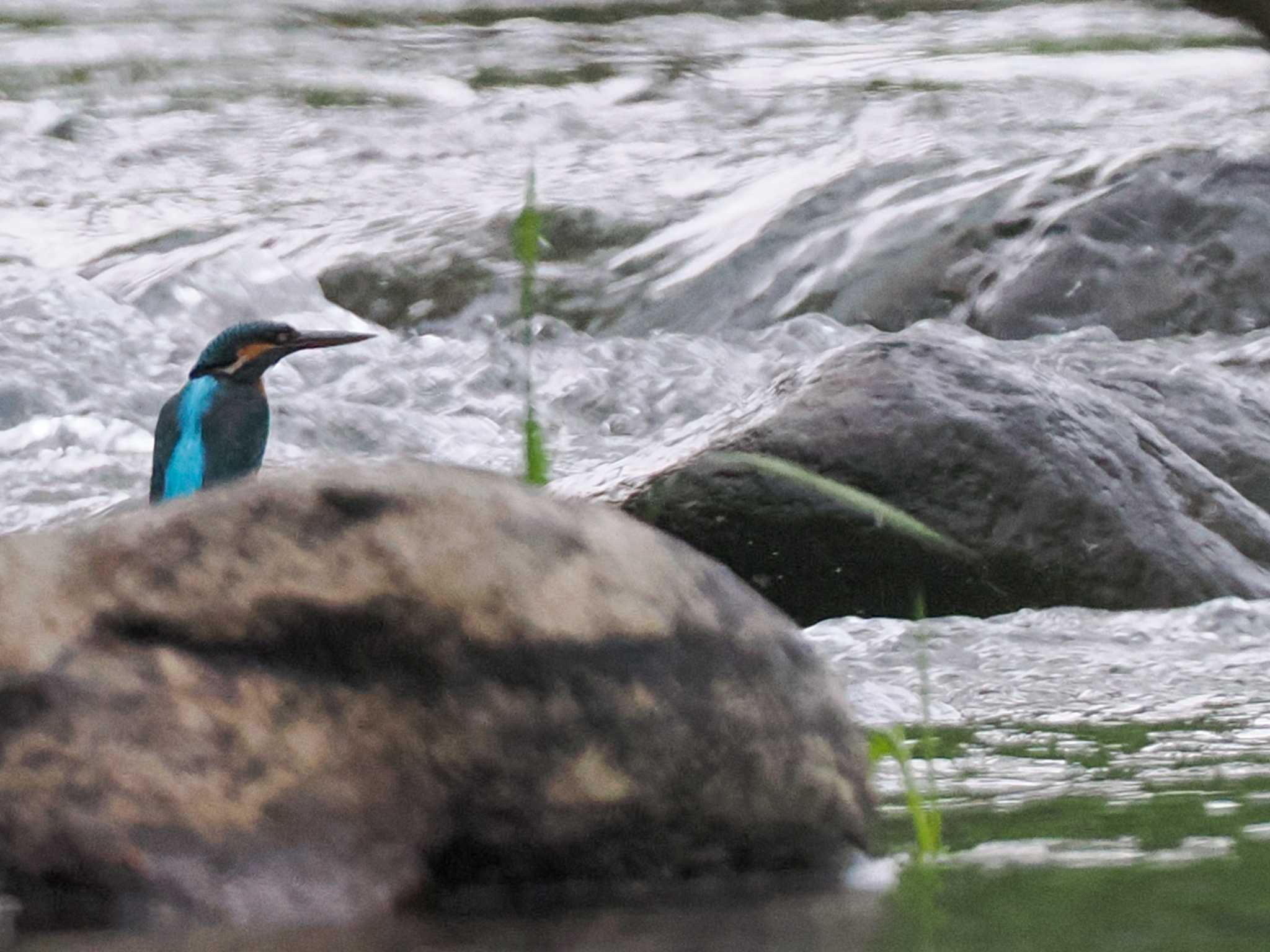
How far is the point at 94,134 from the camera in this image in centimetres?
1177

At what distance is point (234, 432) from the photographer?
17.5 ft

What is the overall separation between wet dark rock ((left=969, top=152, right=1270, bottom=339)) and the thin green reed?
6234 mm

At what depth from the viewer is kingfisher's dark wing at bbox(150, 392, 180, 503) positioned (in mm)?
5223

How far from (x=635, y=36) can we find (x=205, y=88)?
2541mm

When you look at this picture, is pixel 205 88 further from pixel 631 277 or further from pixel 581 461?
pixel 581 461

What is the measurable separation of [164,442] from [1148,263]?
447 centimetres

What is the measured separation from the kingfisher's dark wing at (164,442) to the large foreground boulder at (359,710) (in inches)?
116

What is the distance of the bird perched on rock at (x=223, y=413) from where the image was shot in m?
5.21

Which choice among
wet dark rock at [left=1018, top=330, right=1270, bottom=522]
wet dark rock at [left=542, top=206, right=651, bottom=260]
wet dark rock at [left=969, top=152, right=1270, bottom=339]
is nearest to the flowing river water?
wet dark rock at [left=542, top=206, right=651, bottom=260]

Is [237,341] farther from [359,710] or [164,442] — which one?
[359,710]

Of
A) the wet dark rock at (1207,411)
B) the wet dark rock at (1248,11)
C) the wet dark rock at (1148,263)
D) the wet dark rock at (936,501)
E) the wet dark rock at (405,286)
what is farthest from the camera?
the wet dark rock at (405,286)

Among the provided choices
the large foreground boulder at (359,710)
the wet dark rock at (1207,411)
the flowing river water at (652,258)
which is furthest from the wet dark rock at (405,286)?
the large foreground boulder at (359,710)

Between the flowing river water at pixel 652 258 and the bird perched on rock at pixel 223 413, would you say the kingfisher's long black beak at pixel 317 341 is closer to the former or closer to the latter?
the bird perched on rock at pixel 223 413

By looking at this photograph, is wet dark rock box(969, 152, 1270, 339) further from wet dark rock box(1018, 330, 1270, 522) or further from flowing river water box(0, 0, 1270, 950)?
wet dark rock box(1018, 330, 1270, 522)
